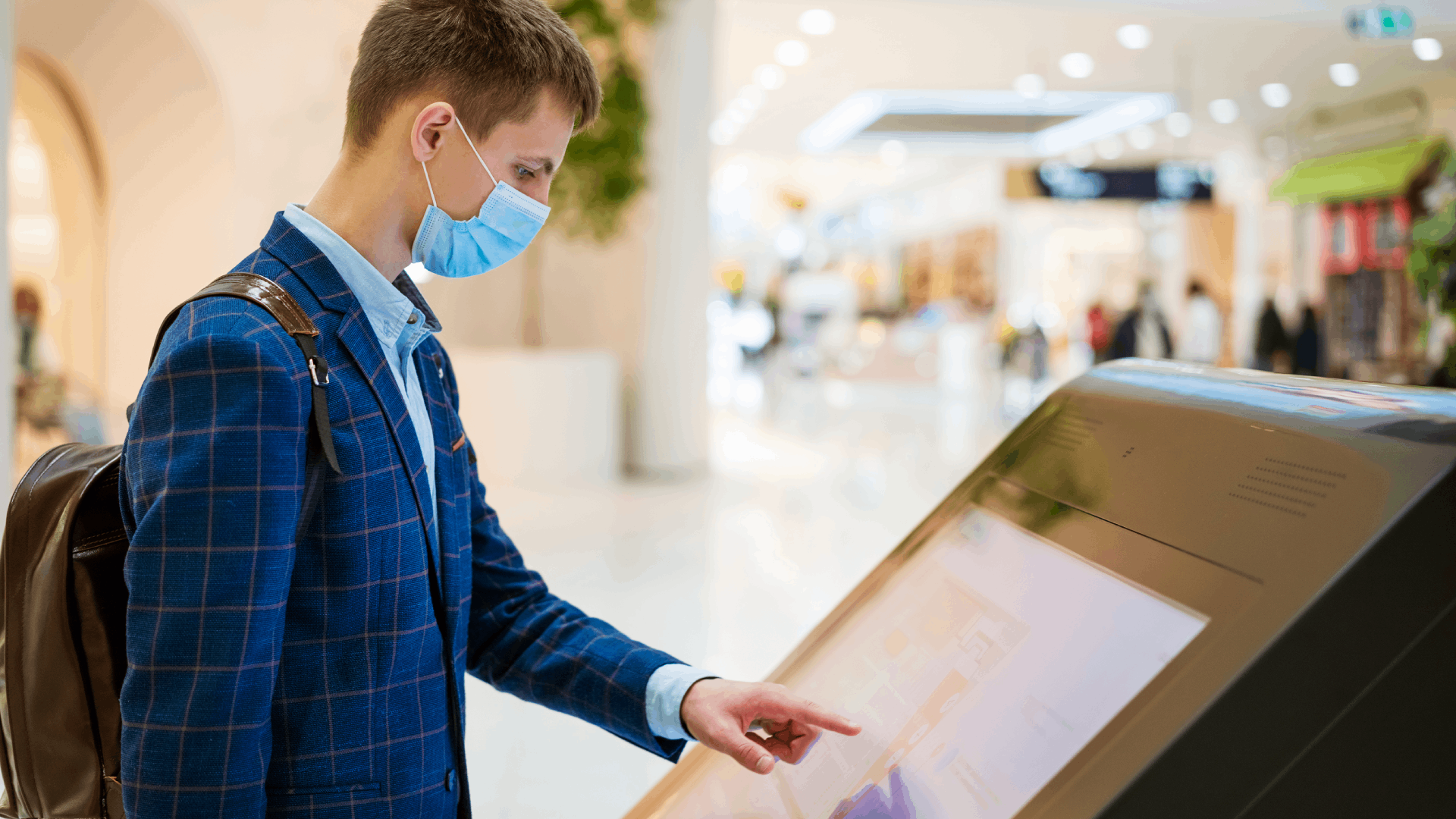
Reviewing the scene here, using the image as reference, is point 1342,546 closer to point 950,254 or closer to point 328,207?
point 328,207

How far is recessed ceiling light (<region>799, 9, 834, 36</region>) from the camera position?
9039 millimetres

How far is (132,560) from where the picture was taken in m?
0.81

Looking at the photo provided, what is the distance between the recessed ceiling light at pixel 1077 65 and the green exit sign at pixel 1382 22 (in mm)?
2463

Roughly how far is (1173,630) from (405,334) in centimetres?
72

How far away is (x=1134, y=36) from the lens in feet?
32.7

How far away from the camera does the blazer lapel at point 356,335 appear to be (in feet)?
3.08

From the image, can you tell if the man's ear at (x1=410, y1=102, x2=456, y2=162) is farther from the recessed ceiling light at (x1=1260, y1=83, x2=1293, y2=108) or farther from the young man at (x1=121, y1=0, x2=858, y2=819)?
the recessed ceiling light at (x1=1260, y1=83, x2=1293, y2=108)

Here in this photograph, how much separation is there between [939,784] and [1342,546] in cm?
35

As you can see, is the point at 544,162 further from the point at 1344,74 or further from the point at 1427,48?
the point at 1344,74

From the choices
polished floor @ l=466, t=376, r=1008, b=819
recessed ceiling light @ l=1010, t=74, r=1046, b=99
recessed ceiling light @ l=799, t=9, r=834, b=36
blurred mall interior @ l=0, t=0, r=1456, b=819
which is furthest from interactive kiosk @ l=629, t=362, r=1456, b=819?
recessed ceiling light @ l=1010, t=74, r=1046, b=99

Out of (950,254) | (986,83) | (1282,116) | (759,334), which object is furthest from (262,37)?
(950,254)

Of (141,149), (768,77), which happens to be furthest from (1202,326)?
(141,149)

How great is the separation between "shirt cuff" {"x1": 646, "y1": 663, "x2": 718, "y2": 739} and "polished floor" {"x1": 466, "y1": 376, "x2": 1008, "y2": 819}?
5.69 feet

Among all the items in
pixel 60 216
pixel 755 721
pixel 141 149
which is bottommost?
pixel 755 721
